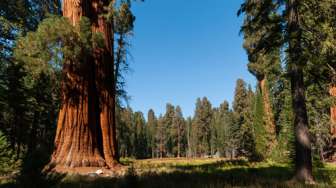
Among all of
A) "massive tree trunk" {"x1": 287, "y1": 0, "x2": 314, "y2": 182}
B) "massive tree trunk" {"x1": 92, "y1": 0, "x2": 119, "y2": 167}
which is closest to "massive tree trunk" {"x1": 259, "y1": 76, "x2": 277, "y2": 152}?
"massive tree trunk" {"x1": 287, "y1": 0, "x2": 314, "y2": 182}

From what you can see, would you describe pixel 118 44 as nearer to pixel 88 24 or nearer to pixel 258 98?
pixel 88 24

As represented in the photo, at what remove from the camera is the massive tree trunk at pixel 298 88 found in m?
8.87

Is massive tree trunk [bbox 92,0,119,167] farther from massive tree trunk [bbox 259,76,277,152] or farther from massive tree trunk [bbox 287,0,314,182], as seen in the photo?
massive tree trunk [bbox 259,76,277,152]

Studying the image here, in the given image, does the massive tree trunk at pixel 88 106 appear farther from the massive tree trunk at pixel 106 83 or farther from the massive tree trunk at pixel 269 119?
the massive tree trunk at pixel 269 119

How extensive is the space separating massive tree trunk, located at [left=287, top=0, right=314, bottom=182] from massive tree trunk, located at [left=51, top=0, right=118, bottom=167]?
5514mm

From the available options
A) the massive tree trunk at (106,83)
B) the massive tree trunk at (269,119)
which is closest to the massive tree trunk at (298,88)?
the massive tree trunk at (106,83)

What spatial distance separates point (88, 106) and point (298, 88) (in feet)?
20.7

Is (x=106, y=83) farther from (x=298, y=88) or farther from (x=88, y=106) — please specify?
(x=298, y=88)

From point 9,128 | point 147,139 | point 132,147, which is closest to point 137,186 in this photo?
point 9,128

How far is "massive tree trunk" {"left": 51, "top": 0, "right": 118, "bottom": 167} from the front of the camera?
8.35 metres

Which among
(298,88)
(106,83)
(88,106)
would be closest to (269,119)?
(298,88)

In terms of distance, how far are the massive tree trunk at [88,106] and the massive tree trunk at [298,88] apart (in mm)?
5514

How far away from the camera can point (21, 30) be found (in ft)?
47.4

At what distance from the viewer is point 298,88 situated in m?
9.20
